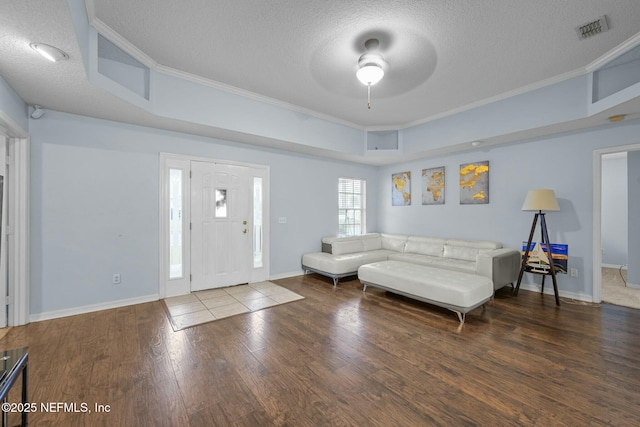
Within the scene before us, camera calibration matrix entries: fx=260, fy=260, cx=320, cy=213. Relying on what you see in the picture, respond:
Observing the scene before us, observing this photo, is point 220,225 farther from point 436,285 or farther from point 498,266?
point 498,266

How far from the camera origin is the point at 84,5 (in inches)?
85.4

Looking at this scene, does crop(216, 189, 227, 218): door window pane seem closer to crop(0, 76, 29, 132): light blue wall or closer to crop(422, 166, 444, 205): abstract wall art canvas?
crop(0, 76, 29, 132): light blue wall

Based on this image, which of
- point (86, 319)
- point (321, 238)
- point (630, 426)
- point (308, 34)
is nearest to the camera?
point (630, 426)

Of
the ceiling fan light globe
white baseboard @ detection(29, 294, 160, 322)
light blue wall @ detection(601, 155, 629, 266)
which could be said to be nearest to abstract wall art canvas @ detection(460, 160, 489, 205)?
the ceiling fan light globe

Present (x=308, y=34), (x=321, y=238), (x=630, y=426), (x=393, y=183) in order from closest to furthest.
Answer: (x=630, y=426)
(x=308, y=34)
(x=321, y=238)
(x=393, y=183)

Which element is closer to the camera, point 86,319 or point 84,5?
point 84,5

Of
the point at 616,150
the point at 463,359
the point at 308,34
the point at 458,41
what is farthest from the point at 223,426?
the point at 616,150

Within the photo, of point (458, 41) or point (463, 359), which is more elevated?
point (458, 41)

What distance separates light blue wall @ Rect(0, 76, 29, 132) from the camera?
2402mm

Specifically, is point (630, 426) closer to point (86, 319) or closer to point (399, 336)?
point (399, 336)

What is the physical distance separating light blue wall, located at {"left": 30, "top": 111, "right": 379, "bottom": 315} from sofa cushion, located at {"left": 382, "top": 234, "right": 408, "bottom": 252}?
3.97 meters

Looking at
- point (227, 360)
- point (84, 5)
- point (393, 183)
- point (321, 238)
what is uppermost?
point (84, 5)

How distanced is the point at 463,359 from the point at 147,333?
314 cm

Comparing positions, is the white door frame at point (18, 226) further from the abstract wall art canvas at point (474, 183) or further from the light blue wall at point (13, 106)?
the abstract wall art canvas at point (474, 183)
